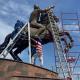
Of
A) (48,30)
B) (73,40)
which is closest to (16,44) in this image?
(48,30)

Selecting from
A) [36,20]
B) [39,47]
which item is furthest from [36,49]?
[36,20]

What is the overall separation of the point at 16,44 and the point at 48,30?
9.86 ft

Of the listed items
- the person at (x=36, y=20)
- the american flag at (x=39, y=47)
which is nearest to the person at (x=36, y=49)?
the american flag at (x=39, y=47)

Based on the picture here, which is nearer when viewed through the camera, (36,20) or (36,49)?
(36,49)

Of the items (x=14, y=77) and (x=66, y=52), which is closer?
(x=14, y=77)

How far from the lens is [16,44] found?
2917cm

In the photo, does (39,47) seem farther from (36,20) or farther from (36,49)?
(36,20)

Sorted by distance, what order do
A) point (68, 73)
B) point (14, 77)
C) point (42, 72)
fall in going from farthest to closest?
point (68, 73), point (42, 72), point (14, 77)

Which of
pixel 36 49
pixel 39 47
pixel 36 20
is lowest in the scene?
pixel 36 49

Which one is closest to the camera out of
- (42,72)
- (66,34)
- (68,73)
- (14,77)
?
(14,77)

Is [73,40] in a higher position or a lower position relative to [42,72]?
higher

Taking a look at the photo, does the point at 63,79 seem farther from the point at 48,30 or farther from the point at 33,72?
the point at 48,30

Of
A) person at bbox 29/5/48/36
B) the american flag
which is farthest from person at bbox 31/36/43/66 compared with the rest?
person at bbox 29/5/48/36

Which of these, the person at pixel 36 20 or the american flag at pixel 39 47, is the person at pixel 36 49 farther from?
the person at pixel 36 20
